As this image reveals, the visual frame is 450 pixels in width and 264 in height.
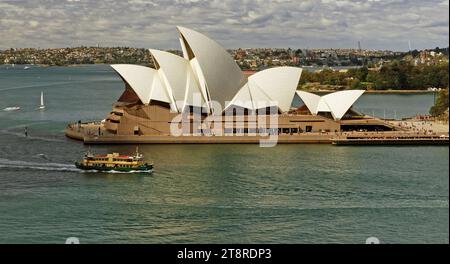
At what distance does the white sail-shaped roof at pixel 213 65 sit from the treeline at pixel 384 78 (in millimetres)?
9554

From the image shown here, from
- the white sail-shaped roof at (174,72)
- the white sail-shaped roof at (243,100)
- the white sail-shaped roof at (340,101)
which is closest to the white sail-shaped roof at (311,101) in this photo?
the white sail-shaped roof at (340,101)

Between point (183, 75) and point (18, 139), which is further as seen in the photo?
point (183, 75)

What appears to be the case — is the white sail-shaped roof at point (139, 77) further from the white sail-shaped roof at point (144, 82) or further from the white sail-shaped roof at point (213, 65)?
the white sail-shaped roof at point (213, 65)

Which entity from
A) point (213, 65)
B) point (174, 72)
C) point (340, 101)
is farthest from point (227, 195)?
point (340, 101)

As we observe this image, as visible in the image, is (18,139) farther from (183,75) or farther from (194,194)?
(194,194)

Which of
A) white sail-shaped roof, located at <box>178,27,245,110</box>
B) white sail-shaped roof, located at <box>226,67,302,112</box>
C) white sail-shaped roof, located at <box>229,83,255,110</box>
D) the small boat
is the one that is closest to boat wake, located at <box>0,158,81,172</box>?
white sail-shaped roof, located at <box>178,27,245,110</box>

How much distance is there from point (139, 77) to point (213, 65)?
4.69 feet

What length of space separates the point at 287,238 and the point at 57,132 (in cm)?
771

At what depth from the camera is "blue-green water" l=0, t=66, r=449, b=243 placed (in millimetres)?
4039

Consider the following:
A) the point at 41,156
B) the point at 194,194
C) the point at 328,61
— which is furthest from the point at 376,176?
the point at 328,61

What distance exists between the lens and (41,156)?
27.2ft

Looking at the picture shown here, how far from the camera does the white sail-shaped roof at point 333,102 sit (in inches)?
434

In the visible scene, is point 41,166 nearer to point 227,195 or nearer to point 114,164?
point 114,164
